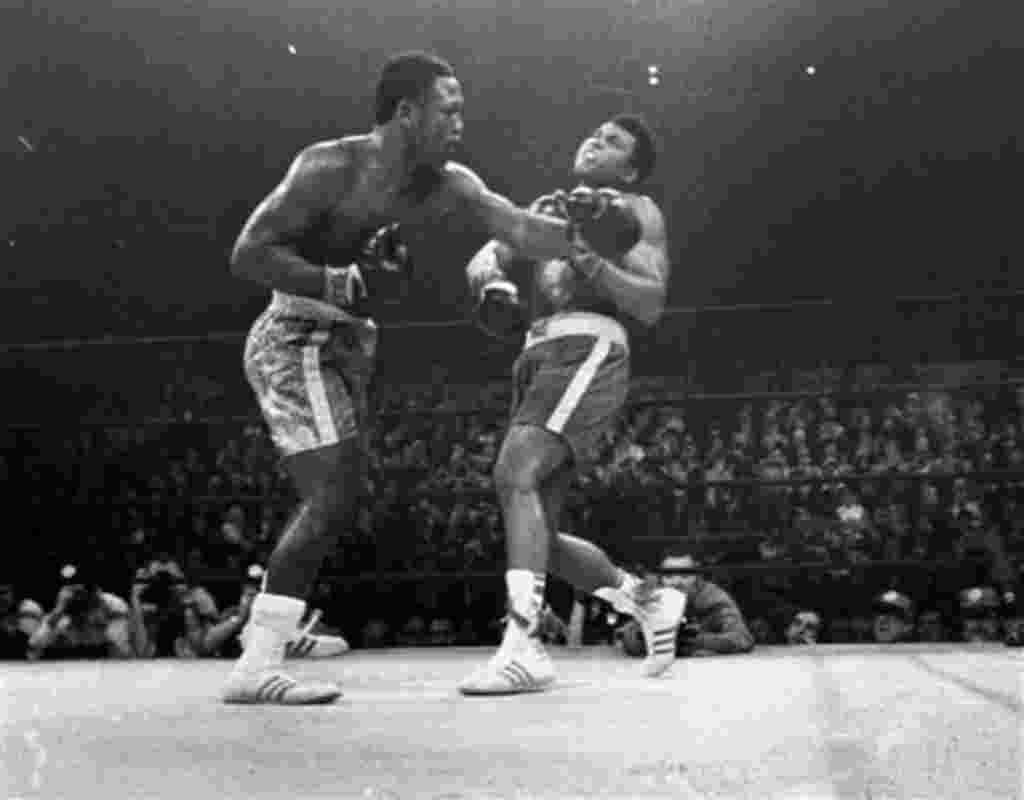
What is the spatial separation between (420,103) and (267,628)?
1.11 m

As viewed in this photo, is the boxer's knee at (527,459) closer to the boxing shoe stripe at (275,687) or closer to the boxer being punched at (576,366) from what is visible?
the boxer being punched at (576,366)

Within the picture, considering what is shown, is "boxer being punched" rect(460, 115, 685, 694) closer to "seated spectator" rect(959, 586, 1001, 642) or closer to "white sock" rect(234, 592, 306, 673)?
"white sock" rect(234, 592, 306, 673)

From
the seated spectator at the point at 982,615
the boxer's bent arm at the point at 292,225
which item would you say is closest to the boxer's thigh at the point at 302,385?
the boxer's bent arm at the point at 292,225

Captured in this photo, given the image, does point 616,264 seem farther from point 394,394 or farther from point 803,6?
point 394,394

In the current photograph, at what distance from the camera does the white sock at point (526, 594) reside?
255 centimetres

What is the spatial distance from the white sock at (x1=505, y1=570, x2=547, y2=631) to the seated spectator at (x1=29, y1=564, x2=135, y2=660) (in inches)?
131

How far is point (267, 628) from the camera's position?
7.72 feet

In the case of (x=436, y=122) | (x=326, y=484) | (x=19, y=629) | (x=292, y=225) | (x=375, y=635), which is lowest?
(x=375, y=635)

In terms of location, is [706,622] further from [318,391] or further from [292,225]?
[292,225]

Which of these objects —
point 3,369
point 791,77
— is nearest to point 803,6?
point 791,77

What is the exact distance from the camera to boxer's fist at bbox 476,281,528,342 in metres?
2.92

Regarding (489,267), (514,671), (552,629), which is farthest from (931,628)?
(514,671)

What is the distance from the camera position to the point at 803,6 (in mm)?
6273

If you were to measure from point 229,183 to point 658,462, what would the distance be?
11.2ft
